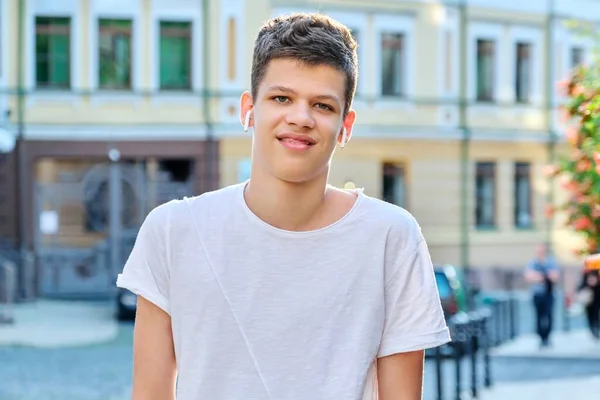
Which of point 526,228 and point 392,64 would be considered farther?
point 526,228

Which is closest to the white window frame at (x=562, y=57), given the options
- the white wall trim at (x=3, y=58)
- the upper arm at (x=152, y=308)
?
the white wall trim at (x=3, y=58)

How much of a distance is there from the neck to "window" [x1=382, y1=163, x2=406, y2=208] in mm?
31684

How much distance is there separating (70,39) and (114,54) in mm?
1047

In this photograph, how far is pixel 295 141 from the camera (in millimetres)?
2893

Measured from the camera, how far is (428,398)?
14.6 meters

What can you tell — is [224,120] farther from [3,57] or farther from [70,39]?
[3,57]

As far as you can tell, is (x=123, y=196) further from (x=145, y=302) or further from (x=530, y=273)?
(x=145, y=302)

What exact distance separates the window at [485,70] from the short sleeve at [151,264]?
33.3m

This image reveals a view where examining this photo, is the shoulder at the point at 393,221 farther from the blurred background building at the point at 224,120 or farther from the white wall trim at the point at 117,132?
the white wall trim at the point at 117,132

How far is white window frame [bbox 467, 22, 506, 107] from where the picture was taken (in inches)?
1400

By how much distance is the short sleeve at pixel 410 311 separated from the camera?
116 inches

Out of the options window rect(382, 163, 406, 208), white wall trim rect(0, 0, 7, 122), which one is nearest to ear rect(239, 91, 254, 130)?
white wall trim rect(0, 0, 7, 122)

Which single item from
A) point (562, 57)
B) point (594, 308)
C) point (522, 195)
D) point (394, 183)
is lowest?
point (594, 308)

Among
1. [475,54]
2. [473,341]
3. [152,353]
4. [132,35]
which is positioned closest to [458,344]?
[473,341]
